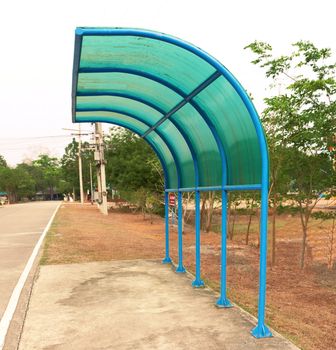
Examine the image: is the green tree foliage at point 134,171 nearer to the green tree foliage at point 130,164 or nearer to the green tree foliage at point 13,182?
the green tree foliage at point 130,164

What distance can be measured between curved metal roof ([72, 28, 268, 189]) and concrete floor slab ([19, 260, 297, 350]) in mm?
1641

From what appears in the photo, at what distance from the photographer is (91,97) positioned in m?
6.81

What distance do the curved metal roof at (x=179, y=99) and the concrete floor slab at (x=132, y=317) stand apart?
1641 mm

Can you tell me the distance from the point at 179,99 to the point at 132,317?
123 inches

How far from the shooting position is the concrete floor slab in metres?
4.21

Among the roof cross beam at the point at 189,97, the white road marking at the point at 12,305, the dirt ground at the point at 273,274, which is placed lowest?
the dirt ground at the point at 273,274

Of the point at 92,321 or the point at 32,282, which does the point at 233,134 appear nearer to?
the point at 92,321

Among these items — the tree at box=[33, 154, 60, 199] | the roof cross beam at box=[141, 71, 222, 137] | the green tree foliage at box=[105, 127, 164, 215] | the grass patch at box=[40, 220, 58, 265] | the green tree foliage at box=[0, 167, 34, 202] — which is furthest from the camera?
the tree at box=[33, 154, 60, 199]

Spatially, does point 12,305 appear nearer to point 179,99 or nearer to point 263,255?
point 263,255

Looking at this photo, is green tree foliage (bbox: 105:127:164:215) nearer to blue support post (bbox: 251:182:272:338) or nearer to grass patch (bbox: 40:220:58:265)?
grass patch (bbox: 40:220:58:265)

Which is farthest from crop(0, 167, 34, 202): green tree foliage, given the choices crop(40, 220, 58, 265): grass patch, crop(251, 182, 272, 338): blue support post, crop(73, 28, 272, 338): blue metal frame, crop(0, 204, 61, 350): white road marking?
crop(251, 182, 272, 338): blue support post

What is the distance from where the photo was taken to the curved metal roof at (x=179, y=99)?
4.46 m

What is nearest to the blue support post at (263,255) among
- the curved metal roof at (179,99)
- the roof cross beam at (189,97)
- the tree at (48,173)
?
the curved metal roof at (179,99)

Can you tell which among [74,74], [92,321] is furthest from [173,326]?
[74,74]
